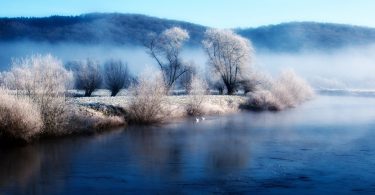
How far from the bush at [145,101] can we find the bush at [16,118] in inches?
284

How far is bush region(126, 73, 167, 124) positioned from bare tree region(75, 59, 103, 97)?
15786 mm

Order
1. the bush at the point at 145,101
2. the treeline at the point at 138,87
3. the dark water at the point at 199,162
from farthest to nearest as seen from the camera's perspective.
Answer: the bush at the point at 145,101 < the treeline at the point at 138,87 < the dark water at the point at 199,162

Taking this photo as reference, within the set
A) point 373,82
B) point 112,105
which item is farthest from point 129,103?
point 373,82

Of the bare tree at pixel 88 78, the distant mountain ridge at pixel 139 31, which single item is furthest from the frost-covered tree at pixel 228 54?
the distant mountain ridge at pixel 139 31

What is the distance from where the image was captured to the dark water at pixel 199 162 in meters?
12.9

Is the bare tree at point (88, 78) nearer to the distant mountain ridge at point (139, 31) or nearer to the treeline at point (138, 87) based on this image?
the treeline at point (138, 87)

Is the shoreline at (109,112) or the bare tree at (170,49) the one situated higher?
the bare tree at (170,49)

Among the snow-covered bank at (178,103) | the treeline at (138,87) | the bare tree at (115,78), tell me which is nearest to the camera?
the treeline at (138,87)

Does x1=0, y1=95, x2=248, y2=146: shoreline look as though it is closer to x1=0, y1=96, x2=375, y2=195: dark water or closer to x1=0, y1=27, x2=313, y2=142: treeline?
x1=0, y1=27, x2=313, y2=142: treeline

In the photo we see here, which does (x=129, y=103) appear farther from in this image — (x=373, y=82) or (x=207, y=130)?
(x=373, y=82)

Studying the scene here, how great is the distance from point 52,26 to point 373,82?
57925 millimetres

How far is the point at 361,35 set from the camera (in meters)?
113

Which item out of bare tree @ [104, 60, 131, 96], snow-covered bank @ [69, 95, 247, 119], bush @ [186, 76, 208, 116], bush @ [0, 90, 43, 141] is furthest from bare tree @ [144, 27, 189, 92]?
bush @ [0, 90, 43, 141]

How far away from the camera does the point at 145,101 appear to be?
25.8 m
